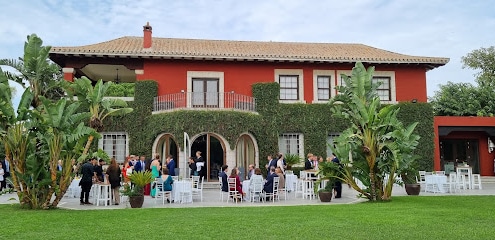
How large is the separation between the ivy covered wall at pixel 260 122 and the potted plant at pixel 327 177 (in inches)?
245

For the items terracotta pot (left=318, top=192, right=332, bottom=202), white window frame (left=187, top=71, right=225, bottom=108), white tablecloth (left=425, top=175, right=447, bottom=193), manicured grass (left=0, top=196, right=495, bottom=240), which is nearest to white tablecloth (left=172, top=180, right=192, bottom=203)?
manicured grass (left=0, top=196, right=495, bottom=240)

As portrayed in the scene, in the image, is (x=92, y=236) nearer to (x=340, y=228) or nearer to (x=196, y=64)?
(x=340, y=228)

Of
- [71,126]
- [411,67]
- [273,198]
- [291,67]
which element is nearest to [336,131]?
[291,67]

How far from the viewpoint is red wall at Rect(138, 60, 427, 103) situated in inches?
834

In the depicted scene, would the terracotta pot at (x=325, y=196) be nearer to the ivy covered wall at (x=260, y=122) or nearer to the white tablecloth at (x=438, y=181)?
the white tablecloth at (x=438, y=181)

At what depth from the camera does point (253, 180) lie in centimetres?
1329

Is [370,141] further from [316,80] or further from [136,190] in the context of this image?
[316,80]

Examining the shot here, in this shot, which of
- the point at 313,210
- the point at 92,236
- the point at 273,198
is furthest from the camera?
the point at 273,198

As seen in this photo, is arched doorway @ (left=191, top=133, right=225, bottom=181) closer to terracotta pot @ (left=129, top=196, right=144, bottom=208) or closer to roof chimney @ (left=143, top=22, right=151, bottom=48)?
roof chimney @ (left=143, top=22, right=151, bottom=48)

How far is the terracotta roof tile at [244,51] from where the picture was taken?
20.5 meters

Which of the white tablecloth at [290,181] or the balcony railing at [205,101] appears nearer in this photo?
the white tablecloth at [290,181]

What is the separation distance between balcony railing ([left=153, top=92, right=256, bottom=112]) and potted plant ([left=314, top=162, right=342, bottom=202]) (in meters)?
7.47

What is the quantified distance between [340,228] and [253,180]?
17.7 feet

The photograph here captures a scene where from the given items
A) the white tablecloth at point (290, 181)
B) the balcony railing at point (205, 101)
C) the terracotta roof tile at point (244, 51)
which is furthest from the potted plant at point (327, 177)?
the terracotta roof tile at point (244, 51)
